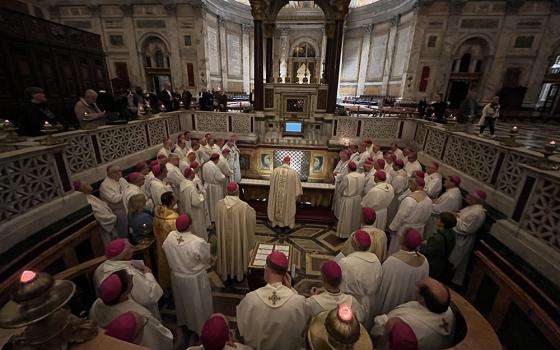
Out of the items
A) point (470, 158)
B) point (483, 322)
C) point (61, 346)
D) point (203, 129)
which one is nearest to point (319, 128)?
point (203, 129)

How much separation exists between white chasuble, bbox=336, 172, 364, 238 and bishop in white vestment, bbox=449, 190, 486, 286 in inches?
76.0

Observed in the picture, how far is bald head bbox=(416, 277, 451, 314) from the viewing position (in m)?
1.90

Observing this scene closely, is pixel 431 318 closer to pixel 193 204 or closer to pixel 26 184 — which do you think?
pixel 193 204

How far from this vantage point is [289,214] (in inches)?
230

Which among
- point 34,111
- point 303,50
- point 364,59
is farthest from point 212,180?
point 303,50

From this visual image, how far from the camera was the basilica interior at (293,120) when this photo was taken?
2766 millimetres

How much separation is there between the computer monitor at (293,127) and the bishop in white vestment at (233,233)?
6.66m

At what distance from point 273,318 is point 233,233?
2166 millimetres

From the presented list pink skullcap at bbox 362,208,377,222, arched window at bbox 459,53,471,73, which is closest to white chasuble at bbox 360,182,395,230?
pink skullcap at bbox 362,208,377,222

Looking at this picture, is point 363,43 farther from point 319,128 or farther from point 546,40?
point 319,128

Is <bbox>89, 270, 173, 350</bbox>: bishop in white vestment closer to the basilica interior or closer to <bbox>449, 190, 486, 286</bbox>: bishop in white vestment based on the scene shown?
the basilica interior

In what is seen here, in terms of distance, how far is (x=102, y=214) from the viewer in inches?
151

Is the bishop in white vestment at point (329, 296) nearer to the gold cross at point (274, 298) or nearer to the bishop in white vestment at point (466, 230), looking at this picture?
the gold cross at point (274, 298)

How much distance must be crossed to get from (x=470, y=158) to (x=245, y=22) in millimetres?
20700
